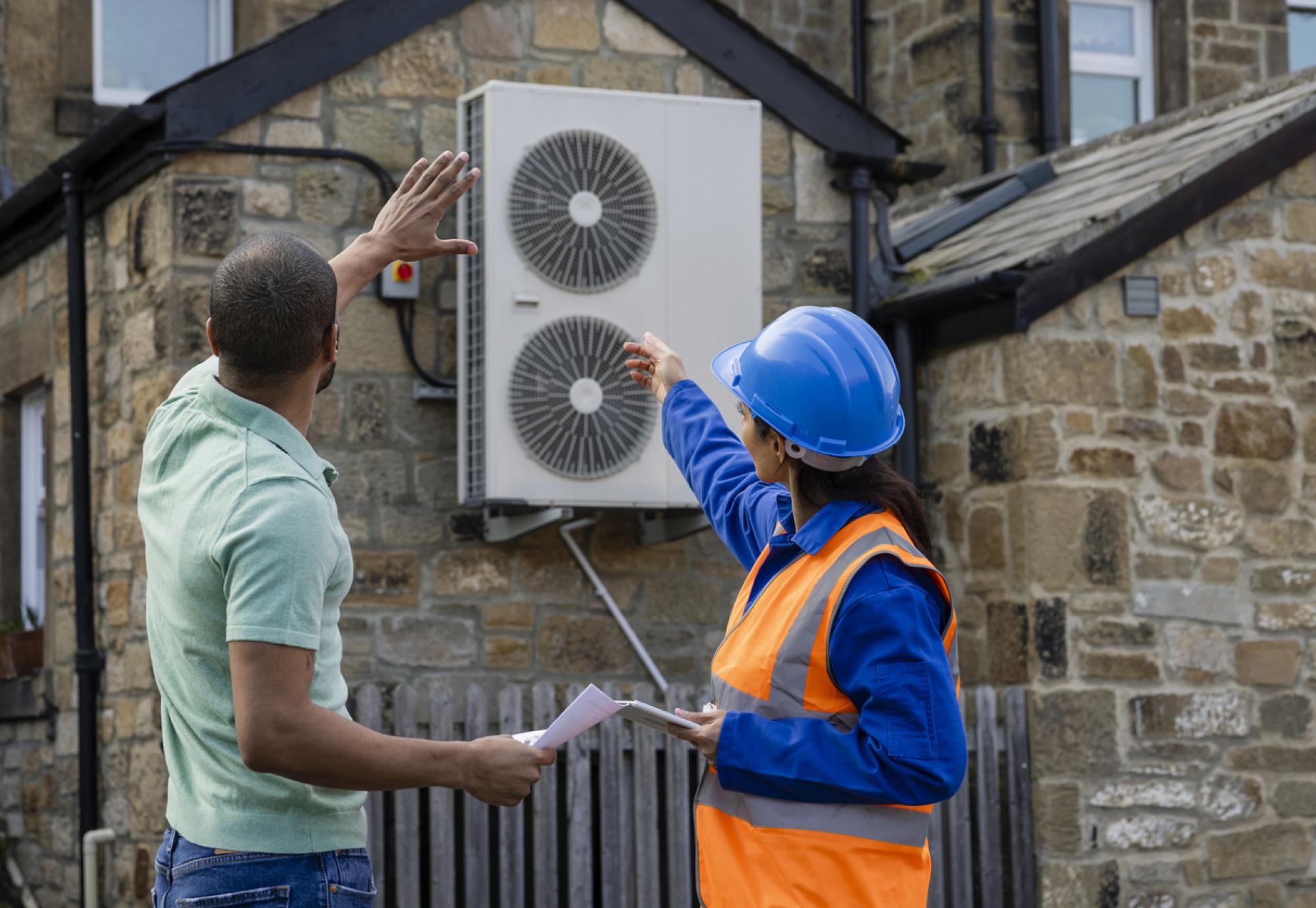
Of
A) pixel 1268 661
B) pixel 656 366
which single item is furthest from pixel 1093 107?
pixel 656 366

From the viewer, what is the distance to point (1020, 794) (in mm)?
6367

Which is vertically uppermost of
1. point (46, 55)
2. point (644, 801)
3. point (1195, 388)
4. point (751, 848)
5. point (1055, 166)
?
point (46, 55)

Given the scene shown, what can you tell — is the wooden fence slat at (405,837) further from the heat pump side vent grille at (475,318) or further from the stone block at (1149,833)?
the stone block at (1149,833)

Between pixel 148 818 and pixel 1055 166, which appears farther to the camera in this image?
pixel 1055 166

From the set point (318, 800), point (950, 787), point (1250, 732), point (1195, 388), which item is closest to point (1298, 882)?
point (1250, 732)

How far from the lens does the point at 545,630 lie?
6.53m

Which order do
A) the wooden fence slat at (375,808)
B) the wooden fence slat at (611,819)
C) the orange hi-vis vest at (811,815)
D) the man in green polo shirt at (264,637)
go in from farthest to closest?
the wooden fence slat at (611,819) → the wooden fence slat at (375,808) → the orange hi-vis vest at (811,815) → the man in green polo shirt at (264,637)

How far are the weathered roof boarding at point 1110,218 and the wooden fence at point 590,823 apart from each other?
1.46 meters

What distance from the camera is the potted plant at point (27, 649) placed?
7.63 metres

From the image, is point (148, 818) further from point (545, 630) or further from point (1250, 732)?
point (1250, 732)

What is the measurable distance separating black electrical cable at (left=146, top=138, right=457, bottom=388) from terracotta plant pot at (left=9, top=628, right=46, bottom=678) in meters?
2.38

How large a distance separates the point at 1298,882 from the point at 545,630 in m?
2.95

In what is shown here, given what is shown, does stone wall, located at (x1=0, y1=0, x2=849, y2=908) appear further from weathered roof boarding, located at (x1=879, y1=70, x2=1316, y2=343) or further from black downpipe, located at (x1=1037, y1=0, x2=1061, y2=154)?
black downpipe, located at (x1=1037, y1=0, x2=1061, y2=154)

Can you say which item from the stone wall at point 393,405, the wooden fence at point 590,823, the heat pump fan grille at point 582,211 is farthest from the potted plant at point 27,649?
the heat pump fan grille at point 582,211
